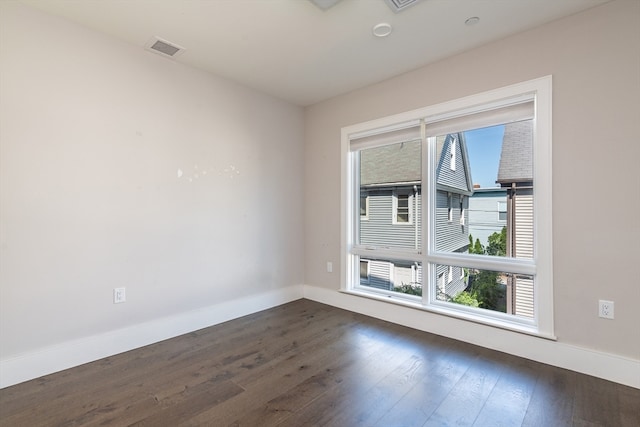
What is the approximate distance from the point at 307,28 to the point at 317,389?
261cm

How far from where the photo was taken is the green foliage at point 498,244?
256cm

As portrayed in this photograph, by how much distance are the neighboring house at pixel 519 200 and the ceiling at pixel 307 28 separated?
839mm

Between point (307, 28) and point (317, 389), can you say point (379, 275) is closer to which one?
point (317, 389)

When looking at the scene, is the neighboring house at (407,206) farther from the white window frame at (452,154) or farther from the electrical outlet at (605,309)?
the electrical outlet at (605,309)

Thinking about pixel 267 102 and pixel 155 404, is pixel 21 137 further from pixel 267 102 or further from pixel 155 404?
pixel 267 102

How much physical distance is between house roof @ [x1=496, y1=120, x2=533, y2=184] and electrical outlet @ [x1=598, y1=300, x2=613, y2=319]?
1002 millimetres

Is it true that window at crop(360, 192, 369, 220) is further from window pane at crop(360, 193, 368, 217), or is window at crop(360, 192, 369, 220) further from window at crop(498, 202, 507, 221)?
window at crop(498, 202, 507, 221)

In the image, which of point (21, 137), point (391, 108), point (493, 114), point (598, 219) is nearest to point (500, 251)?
point (598, 219)

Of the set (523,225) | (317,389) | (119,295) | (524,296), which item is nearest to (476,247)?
(523,225)

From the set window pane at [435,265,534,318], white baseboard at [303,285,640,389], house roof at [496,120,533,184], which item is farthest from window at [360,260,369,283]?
house roof at [496,120,533,184]

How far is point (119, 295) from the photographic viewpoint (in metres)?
2.47

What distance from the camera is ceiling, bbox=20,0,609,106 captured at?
6.82 ft

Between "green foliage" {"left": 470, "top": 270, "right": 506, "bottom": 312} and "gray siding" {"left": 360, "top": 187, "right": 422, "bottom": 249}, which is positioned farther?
"gray siding" {"left": 360, "top": 187, "right": 422, "bottom": 249}

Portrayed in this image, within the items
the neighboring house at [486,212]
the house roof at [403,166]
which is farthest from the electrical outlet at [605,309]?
the house roof at [403,166]
